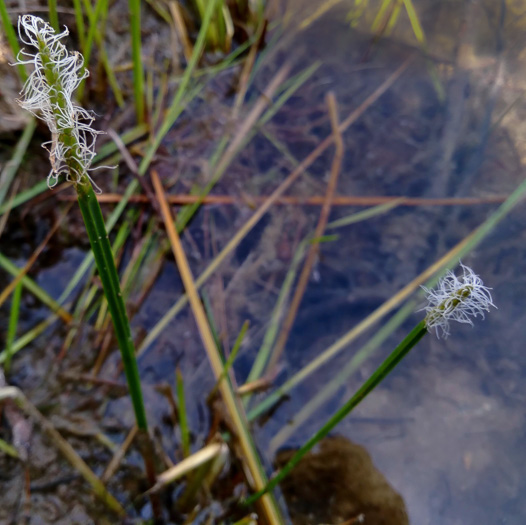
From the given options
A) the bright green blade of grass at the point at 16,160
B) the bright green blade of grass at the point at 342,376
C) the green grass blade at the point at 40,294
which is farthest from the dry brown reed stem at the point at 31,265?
the bright green blade of grass at the point at 342,376

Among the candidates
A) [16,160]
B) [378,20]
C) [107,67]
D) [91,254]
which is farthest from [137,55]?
[378,20]

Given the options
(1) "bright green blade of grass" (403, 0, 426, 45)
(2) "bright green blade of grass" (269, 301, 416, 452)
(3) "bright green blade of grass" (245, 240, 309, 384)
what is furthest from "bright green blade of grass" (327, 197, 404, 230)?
(1) "bright green blade of grass" (403, 0, 426, 45)

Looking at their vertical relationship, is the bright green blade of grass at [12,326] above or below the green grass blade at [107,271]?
below

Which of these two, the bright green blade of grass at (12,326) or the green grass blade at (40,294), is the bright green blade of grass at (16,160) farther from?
the bright green blade of grass at (12,326)

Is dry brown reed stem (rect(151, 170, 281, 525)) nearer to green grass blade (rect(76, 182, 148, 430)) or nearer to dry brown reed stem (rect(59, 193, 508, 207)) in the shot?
dry brown reed stem (rect(59, 193, 508, 207))

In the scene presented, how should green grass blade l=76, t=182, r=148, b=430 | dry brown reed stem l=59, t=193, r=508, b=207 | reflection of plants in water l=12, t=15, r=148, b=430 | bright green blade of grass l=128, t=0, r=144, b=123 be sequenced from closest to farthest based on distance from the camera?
1. reflection of plants in water l=12, t=15, r=148, b=430
2. green grass blade l=76, t=182, r=148, b=430
3. bright green blade of grass l=128, t=0, r=144, b=123
4. dry brown reed stem l=59, t=193, r=508, b=207

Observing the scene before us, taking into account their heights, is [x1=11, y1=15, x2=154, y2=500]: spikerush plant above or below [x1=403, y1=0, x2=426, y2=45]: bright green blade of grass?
below

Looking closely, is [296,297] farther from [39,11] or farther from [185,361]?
[39,11]

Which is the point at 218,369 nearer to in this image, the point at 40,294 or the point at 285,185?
the point at 40,294
